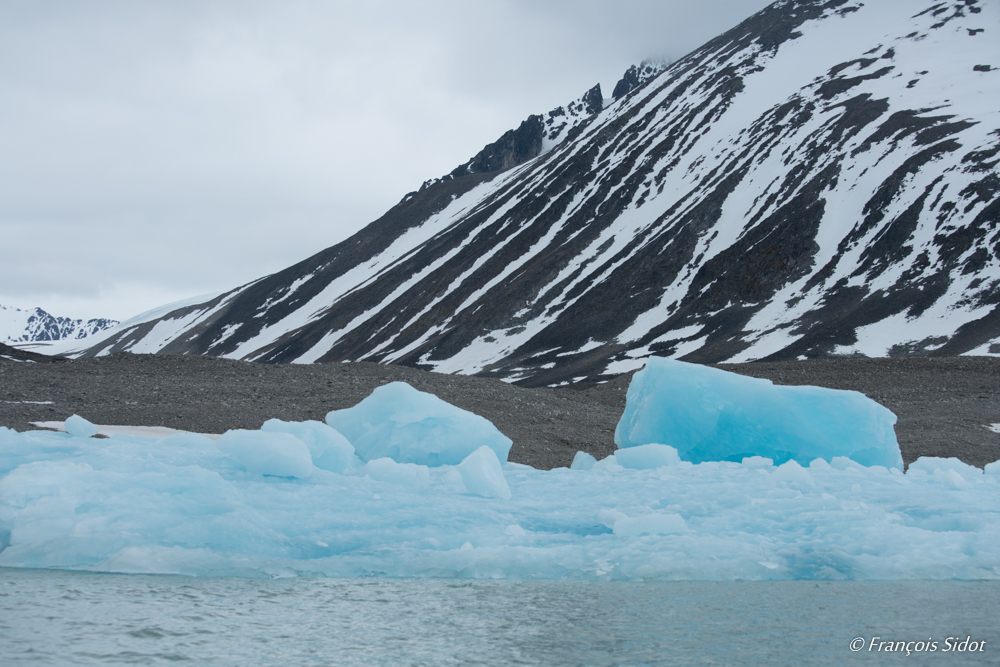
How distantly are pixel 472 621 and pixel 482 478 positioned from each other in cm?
604

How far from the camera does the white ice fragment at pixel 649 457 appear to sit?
16203mm

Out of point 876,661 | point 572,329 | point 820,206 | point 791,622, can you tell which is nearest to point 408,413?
point 791,622

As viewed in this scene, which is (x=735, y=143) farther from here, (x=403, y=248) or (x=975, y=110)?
(x=403, y=248)

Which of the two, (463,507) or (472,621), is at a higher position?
(472,621)

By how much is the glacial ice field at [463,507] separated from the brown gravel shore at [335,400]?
5.91 meters

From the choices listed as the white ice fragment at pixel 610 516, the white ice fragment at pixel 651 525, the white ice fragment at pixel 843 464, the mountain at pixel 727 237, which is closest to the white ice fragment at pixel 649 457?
the white ice fragment at pixel 843 464

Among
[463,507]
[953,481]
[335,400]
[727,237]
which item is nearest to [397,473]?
[463,507]

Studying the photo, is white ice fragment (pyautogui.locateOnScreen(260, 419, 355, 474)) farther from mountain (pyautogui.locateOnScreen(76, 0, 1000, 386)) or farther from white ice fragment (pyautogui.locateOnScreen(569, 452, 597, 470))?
mountain (pyautogui.locateOnScreen(76, 0, 1000, 386))

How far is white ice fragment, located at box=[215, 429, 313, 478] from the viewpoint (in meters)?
12.3

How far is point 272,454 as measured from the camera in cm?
1230

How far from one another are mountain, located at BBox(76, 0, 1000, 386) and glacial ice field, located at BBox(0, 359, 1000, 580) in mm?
42443

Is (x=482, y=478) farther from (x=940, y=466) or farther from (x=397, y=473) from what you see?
(x=940, y=466)

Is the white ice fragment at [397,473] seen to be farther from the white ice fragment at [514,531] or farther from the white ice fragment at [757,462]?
the white ice fragment at [757,462]
